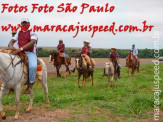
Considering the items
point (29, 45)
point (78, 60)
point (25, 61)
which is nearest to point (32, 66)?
point (25, 61)

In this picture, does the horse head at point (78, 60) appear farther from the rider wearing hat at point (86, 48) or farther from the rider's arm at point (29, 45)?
the rider's arm at point (29, 45)

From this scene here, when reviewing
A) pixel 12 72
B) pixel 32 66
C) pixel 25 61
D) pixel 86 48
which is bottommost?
pixel 12 72

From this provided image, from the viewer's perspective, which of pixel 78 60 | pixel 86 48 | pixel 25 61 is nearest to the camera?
pixel 25 61

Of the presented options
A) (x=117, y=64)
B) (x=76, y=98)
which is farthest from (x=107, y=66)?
(x=76, y=98)

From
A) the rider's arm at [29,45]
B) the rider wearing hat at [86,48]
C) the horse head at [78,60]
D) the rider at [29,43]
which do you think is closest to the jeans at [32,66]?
the rider at [29,43]

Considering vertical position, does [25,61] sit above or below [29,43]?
below

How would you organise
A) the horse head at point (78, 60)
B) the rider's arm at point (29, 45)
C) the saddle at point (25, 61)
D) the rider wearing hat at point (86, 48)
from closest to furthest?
the saddle at point (25, 61), the rider's arm at point (29, 45), the horse head at point (78, 60), the rider wearing hat at point (86, 48)

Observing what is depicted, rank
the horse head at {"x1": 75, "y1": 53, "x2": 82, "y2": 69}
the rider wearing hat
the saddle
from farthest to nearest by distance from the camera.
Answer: the rider wearing hat → the horse head at {"x1": 75, "y1": 53, "x2": 82, "y2": 69} → the saddle

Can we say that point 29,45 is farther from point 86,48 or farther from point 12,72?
point 86,48

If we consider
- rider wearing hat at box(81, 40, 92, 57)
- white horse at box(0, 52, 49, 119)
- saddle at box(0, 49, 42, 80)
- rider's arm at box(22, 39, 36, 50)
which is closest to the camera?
white horse at box(0, 52, 49, 119)

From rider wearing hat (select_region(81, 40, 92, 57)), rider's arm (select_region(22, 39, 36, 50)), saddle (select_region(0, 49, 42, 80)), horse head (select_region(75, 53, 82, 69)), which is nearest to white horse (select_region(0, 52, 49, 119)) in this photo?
saddle (select_region(0, 49, 42, 80))

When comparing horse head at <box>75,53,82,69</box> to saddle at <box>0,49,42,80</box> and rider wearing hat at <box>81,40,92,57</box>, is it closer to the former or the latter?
rider wearing hat at <box>81,40,92,57</box>

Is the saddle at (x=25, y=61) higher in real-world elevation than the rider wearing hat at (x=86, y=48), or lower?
lower

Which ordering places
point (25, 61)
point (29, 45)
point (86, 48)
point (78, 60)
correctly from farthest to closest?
point (86, 48) < point (78, 60) < point (29, 45) < point (25, 61)
